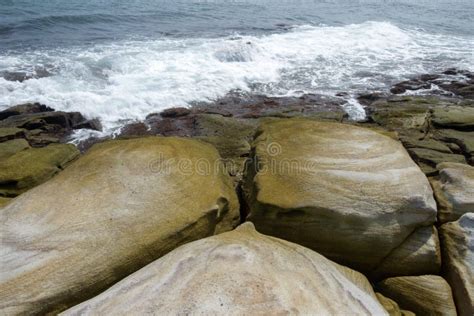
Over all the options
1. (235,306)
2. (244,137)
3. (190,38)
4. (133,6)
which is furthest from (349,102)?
(133,6)

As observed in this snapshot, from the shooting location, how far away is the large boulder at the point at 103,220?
11.2 ft

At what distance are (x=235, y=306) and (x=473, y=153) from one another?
609 cm

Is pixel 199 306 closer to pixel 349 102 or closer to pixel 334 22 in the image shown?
pixel 349 102

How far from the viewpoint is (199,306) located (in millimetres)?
2914

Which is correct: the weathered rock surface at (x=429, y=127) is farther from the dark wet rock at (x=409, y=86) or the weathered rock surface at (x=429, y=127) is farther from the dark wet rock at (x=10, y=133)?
the dark wet rock at (x=10, y=133)

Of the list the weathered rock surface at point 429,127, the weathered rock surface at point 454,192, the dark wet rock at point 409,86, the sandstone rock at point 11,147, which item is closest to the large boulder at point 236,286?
the weathered rock surface at point 454,192

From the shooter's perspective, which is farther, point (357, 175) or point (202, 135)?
point (202, 135)

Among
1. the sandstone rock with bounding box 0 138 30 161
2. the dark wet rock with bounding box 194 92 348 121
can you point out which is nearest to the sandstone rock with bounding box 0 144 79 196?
the sandstone rock with bounding box 0 138 30 161

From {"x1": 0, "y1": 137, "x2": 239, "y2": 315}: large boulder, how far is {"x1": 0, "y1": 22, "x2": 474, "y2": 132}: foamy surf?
5.82 meters

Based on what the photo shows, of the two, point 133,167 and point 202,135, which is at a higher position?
point 133,167

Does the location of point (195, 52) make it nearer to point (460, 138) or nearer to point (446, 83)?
point (446, 83)

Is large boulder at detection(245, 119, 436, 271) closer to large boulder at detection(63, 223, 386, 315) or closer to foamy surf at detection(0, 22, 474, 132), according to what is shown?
large boulder at detection(63, 223, 386, 315)

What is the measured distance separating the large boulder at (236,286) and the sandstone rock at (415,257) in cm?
69

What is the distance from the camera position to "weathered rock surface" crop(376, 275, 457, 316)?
151 inches
